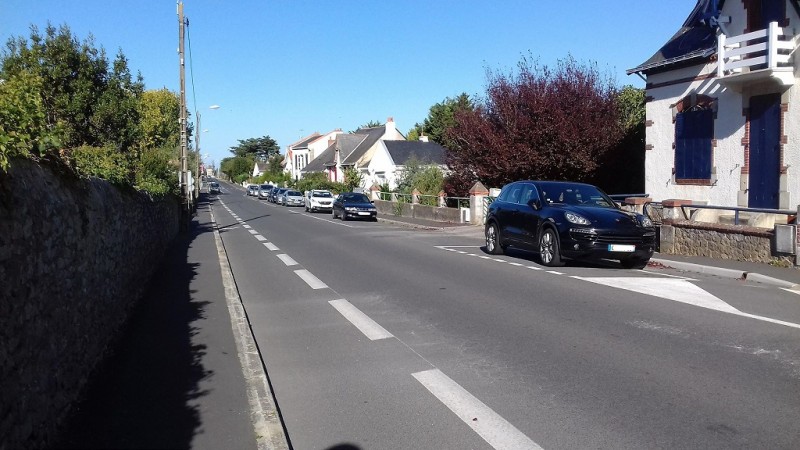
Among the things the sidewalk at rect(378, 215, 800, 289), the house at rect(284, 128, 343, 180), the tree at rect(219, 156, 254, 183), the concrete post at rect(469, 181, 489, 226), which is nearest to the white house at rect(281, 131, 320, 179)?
the house at rect(284, 128, 343, 180)

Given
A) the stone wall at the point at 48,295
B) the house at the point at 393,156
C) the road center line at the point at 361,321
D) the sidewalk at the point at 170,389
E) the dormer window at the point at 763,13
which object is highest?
the dormer window at the point at 763,13

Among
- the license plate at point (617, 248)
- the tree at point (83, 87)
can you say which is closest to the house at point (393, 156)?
the tree at point (83, 87)

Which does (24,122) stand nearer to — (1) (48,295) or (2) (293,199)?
(1) (48,295)

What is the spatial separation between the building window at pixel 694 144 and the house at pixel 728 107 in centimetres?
3

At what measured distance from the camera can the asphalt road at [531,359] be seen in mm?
4555

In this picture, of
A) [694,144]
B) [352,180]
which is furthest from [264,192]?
[694,144]

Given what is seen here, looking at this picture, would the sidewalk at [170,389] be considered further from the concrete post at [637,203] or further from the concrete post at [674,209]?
the concrete post at [637,203]

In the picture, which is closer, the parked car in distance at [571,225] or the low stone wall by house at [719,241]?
the parked car in distance at [571,225]

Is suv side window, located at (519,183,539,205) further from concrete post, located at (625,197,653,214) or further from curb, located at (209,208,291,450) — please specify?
curb, located at (209,208,291,450)

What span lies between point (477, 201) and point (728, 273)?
1523 centimetres

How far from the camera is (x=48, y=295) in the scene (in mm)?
4203

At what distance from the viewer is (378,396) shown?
5355mm

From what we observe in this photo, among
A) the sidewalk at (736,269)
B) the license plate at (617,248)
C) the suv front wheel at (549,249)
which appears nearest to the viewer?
the sidewalk at (736,269)

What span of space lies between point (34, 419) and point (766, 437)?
4504mm
